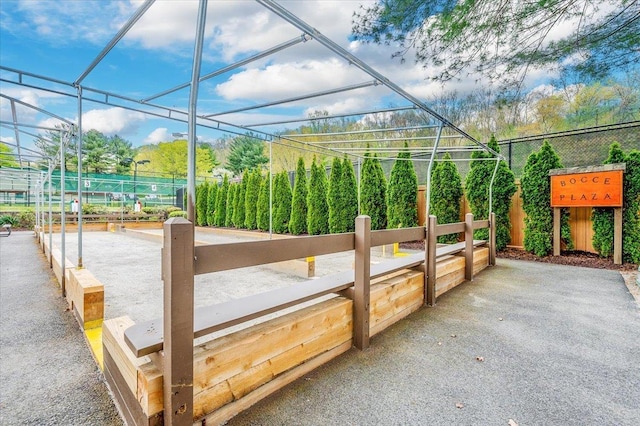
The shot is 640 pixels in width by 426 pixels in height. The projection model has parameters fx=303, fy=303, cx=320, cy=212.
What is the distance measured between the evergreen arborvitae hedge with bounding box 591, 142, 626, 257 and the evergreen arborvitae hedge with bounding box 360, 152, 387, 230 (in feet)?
13.7

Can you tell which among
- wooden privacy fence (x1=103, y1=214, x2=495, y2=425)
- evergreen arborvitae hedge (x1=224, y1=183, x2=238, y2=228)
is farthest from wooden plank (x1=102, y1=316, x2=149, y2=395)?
evergreen arborvitae hedge (x1=224, y1=183, x2=238, y2=228)

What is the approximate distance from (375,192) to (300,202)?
2.49 m

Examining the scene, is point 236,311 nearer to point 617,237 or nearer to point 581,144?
point 617,237

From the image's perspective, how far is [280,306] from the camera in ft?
5.48

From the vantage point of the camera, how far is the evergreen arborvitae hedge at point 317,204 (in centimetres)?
894

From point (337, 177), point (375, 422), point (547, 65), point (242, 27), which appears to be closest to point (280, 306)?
point (375, 422)

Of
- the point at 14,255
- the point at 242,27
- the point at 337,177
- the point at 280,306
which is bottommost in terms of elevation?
the point at 14,255

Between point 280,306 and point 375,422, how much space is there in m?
0.71

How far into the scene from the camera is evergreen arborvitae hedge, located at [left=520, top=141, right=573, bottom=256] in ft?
18.3

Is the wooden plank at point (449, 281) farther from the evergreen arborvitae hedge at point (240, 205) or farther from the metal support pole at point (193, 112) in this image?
the evergreen arborvitae hedge at point (240, 205)

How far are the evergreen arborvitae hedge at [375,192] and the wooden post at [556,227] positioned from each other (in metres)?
3.62

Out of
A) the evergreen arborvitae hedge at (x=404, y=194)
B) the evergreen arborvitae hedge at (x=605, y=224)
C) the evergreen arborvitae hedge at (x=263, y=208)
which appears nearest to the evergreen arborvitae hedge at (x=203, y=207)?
the evergreen arborvitae hedge at (x=263, y=208)

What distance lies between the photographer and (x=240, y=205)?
11664 millimetres

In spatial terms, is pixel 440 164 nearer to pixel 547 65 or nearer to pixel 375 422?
pixel 547 65
